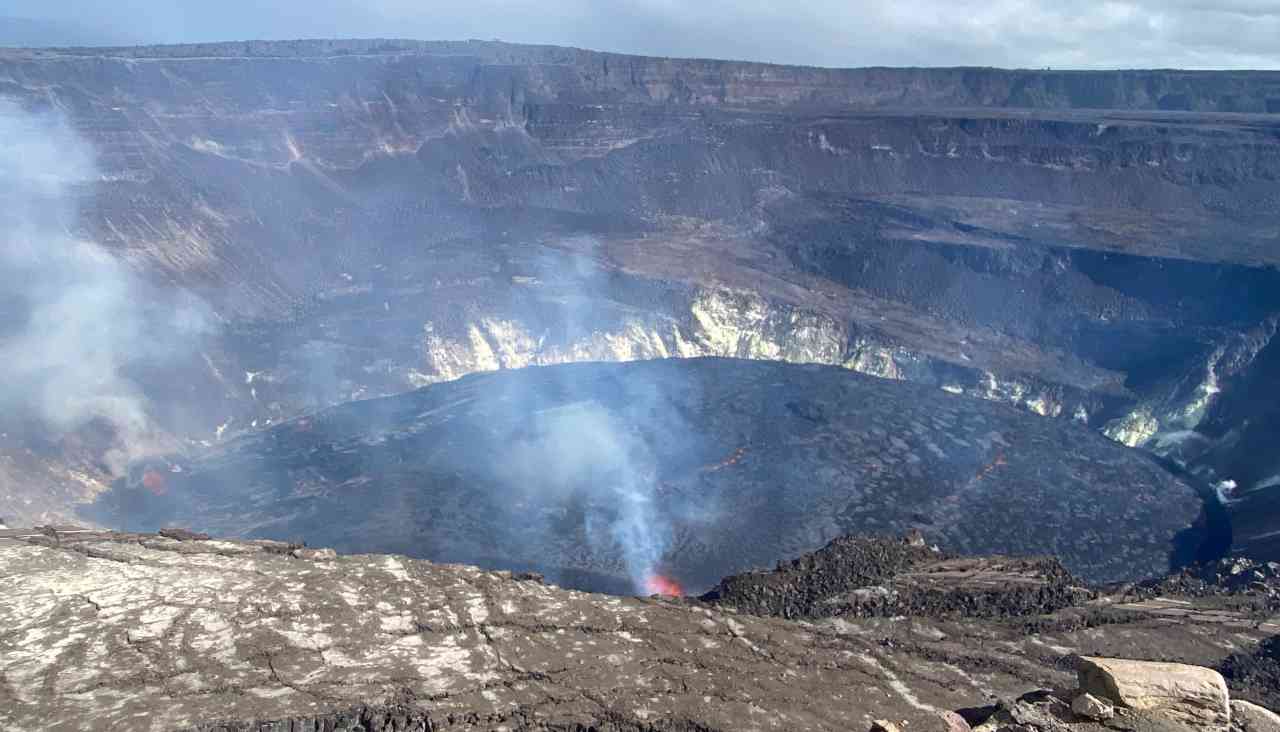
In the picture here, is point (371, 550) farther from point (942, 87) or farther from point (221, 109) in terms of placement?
point (942, 87)

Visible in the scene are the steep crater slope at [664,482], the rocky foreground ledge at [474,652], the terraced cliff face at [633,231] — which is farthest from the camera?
the terraced cliff face at [633,231]

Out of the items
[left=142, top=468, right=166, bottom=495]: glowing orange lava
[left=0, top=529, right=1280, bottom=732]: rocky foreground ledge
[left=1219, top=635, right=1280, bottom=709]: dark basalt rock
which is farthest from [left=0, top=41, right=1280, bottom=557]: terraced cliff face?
[left=1219, top=635, right=1280, bottom=709]: dark basalt rock

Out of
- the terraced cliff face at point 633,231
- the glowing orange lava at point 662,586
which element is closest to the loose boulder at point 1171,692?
the glowing orange lava at point 662,586

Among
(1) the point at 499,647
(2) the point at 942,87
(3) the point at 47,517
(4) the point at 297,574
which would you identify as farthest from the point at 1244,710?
(2) the point at 942,87

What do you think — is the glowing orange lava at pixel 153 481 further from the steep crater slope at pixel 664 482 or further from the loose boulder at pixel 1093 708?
the loose boulder at pixel 1093 708

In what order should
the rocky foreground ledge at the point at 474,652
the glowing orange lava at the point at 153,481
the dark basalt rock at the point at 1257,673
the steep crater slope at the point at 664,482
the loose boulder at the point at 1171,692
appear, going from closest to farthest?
the loose boulder at the point at 1171,692 → the rocky foreground ledge at the point at 474,652 → the dark basalt rock at the point at 1257,673 → the steep crater slope at the point at 664,482 → the glowing orange lava at the point at 153,481

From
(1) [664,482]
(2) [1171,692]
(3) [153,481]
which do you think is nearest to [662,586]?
(1) [664,482]

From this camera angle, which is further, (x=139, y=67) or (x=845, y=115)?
(x=845, y=115)

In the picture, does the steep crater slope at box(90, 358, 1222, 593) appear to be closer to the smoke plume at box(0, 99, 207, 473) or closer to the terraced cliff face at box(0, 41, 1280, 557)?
the terraced cliff face at box(0, 41, 1280, 557)
